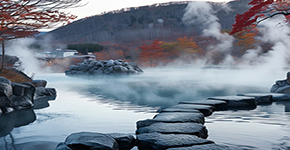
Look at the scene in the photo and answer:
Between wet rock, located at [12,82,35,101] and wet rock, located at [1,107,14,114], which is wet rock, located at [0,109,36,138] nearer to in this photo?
wet rock, located at [1,107,14,114]

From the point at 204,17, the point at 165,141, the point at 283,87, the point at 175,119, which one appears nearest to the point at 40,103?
the point at 175,119

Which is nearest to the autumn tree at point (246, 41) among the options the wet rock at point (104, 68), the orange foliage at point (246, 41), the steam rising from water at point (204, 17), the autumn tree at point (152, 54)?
the orange foliage at point (246, 41)

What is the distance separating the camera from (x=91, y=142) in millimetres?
2938

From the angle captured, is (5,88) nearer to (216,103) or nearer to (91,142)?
(91,142)

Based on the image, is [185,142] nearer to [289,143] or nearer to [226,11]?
[289,143]

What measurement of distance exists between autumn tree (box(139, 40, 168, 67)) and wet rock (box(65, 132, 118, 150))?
27384 millimetres

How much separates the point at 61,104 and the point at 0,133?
8.96 feet

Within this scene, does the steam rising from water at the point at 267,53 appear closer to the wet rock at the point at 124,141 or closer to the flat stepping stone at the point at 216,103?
the flat stepping stone at the point at 216,103

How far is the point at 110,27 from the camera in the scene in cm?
6500

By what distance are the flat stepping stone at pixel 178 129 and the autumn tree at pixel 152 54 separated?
88.2 feet

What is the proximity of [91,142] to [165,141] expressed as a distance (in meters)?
0.69

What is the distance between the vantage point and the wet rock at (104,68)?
2100cm

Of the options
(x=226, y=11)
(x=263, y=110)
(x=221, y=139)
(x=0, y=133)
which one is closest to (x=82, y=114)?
(x=0, y=133)

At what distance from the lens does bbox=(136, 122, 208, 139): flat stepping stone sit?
132 inches
